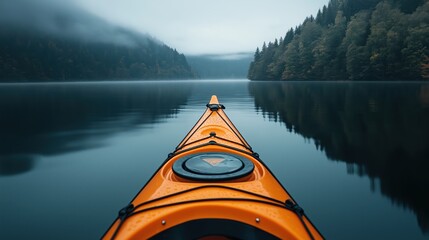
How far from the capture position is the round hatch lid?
3.96m

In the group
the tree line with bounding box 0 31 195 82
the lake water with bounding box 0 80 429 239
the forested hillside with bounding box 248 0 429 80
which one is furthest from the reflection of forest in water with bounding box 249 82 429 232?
the tree line with bounding box 0 31 195 82

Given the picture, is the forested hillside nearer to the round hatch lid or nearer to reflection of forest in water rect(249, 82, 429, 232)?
reflection of forest in water rect(249, 82, 429, 232)

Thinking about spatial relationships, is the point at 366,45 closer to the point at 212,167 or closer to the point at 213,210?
the point at 212,167

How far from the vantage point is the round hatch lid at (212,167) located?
3955 millimetres

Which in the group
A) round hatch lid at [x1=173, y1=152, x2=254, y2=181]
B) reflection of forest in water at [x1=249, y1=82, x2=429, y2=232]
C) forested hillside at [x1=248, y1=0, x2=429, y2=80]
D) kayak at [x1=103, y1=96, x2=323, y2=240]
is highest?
forested hillside at [x1=248, y1=0, x2=429, y2=80]

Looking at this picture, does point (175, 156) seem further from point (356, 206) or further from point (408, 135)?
point (408, 135)

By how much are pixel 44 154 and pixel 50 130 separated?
5.97 m

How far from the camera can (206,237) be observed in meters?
3.26

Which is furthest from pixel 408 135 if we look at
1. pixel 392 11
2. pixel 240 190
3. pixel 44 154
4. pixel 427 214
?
pixel 392 11

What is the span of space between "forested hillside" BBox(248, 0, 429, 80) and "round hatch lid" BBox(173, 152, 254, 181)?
6595 cm

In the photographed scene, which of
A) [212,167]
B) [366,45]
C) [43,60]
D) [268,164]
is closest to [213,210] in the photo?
[212,167]

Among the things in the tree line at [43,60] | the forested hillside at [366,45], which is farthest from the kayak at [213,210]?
the tree line at [43,60]

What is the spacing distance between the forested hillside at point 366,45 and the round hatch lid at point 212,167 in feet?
216

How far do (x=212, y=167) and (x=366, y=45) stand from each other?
236ft
